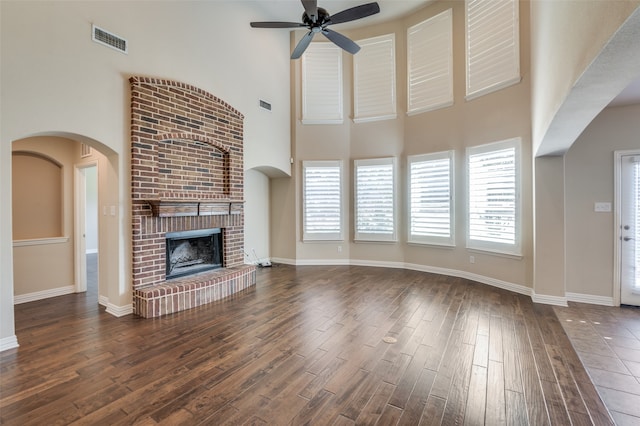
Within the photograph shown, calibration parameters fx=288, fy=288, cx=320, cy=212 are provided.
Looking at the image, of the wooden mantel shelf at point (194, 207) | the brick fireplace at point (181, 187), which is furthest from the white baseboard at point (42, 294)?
the wooden mantel shelf at point (194, 207)

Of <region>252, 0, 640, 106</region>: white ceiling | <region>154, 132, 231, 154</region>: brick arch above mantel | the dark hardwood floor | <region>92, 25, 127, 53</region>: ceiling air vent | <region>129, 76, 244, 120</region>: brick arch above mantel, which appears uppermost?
<region>252, 0, 640, 106</region>: white ceiling

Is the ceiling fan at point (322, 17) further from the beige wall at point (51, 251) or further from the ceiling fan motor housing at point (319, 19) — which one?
the beige wall at point (51, 251)

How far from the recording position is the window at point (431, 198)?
5422mm

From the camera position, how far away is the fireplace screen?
4.30 metres

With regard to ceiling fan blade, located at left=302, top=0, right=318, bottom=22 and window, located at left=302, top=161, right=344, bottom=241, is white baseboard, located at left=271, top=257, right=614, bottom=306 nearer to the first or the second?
window, located at left=302, top=161, right=344, bottom=241

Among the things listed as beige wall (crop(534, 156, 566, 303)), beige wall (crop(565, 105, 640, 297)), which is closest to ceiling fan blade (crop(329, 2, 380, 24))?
beige wall (crop(534, 156, 566, 303))

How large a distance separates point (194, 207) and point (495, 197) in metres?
4.75

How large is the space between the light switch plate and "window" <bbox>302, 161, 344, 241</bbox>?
4.17 meters

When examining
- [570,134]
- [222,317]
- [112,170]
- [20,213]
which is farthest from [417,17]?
[20,213]

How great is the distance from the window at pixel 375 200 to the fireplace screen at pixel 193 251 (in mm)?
2983

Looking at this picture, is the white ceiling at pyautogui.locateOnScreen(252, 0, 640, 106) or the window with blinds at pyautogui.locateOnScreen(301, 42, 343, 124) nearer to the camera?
A: the white ceiling at pyautogui.locateOnScreen(252, 0, 640, 106)

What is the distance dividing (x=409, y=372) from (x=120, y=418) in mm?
2094

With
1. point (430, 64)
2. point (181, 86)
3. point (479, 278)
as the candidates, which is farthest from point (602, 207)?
point (181, 86)

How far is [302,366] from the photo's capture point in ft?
8.09
